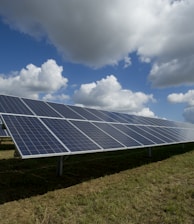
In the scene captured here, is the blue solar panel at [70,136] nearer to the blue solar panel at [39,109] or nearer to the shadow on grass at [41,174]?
the blue solar panel at [39,109]

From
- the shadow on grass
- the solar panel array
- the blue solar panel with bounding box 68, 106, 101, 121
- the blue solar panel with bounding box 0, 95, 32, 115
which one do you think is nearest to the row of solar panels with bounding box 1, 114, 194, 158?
the solar panel array

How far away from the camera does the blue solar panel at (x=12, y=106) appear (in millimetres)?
11340

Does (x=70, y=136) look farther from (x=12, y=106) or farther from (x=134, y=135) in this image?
(x=134, y=135)

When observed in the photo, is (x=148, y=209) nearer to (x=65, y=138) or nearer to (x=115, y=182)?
(x=115, y=182)

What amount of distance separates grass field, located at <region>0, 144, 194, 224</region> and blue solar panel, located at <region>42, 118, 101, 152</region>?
5.00 ft

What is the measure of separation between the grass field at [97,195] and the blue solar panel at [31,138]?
1567 mm

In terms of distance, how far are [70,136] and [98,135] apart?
200 cm

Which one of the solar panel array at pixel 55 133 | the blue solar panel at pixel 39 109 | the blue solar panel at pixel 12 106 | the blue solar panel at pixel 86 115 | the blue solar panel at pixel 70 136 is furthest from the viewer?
the blue solar panel at pixel 86 115

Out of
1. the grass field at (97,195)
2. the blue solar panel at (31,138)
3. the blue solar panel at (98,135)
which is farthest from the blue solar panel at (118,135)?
the blue solar panel at (31,138)

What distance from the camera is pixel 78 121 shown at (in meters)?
13.7

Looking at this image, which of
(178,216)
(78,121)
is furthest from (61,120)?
(178,216)

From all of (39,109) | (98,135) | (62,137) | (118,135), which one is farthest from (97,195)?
(39,109)

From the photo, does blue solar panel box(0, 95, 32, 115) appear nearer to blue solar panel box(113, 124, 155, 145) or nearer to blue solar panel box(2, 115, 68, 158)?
blue solar panel box(2, 115, 68, 158)

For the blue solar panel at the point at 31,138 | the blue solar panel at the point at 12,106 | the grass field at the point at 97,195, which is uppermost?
the blue solar panel at the point at 12,106
